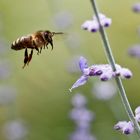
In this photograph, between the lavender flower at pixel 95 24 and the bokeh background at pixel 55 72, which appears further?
the bokeh background at pixel 55 72

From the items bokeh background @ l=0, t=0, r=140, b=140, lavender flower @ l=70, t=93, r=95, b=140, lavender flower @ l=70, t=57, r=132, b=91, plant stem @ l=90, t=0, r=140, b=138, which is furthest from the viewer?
bokeh background @ l=0, t=0, r=140, b=140

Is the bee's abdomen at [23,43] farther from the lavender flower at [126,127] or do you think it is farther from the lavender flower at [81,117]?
the lavender flower at [81,117]

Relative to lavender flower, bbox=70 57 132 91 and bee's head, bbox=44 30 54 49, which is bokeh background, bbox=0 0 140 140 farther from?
lavender flower, bbox=70 57 132 91

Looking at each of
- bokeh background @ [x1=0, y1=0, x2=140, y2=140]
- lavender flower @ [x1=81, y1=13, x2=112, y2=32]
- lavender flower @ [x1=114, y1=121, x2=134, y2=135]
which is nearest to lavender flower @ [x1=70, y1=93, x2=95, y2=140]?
bokeh background @ [x1=0, y1=0, x2=140, y2=140]

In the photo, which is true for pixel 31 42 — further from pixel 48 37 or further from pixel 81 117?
pixel 81 117

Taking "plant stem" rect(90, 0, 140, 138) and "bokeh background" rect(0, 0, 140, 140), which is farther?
"bokeh background" rect(0, 0, 140, 140)

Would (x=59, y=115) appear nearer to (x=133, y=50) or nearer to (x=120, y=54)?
(x=120, y=54)

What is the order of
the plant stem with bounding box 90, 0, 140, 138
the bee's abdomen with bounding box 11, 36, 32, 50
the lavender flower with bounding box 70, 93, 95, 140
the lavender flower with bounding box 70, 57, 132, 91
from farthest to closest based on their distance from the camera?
the lavender flower with bounding box 70, 93, 95, 140, the bee's abdomen with bounding box 11, 36, 32, 50, the lavender flower with bounding box 70, 57, 132, 91, the plant stem with bounding box 90, 0, 140, 138

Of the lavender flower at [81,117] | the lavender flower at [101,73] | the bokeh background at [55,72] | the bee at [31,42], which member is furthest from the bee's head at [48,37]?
the bokeh background at [55,72]
